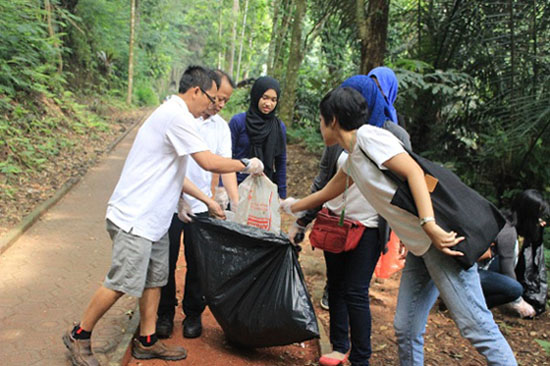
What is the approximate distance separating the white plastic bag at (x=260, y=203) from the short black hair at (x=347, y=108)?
1.01 m

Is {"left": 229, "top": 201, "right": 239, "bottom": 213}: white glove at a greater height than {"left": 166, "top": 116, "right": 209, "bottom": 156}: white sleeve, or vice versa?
{"left": 166, "top": 116, "right": 209, "bottom": 156}: white sleeve

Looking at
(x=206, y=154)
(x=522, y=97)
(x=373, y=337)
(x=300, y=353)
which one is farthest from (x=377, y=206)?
(x=522, y=97)

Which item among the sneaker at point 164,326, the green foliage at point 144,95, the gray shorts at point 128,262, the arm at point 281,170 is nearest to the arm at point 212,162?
the gray shorts at point 128,262

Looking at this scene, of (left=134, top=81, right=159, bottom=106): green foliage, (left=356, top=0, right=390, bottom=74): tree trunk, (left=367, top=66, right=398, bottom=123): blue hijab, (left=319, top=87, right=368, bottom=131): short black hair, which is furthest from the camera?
(left=134, top=81, right=159, bottom=106): green foliage

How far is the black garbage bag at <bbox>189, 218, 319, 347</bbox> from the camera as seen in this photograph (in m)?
3.14

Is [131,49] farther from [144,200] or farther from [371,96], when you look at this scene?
[371,96]

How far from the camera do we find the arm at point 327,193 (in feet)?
9.85

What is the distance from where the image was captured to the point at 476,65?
7.91 m

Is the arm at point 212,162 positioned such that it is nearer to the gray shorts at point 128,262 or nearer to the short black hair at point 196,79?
the short black hair at point 196,79

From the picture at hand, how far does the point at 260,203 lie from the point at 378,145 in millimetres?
1410

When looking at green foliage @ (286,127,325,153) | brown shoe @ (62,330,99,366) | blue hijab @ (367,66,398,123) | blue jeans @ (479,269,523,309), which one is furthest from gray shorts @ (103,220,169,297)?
green foliage @ (286,127,325,153)

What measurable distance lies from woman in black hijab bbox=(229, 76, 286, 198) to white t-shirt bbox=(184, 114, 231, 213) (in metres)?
0.56

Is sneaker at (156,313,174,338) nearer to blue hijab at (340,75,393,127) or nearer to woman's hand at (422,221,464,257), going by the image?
blue hijab at (340,75,393,127)

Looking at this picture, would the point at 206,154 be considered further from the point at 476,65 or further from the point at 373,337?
the point at 476,65
